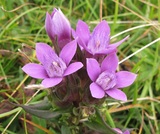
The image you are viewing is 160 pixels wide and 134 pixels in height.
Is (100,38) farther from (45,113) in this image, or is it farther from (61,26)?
(45,113)

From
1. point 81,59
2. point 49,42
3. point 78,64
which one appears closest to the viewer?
point 78,64

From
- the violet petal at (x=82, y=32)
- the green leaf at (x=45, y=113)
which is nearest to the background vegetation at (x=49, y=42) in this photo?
the green leaf at (x=45, y=113)

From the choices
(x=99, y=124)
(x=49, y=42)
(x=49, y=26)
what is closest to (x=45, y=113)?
(x=99, y=124)

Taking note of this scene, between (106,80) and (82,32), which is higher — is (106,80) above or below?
below

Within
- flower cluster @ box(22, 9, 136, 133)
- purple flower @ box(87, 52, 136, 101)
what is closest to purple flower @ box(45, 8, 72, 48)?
flower cluster @ box(22, 9, 136, 133)

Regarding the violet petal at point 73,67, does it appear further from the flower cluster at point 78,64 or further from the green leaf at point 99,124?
the green leaf at point 99,124

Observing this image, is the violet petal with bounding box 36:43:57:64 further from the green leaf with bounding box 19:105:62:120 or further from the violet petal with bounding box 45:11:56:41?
the green leaf with bounding box 19:105:62:120

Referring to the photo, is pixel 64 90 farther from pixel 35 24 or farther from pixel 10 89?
pixel 35 24

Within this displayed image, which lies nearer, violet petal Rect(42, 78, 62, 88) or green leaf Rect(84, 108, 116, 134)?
violet petal Rect(42, 78, 62, 88)
